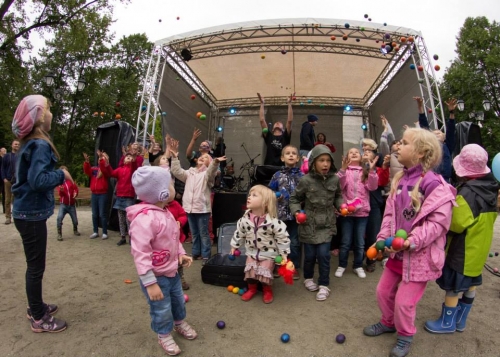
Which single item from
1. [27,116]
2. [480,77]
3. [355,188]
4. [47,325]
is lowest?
[47,325]

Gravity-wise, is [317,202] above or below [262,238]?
above

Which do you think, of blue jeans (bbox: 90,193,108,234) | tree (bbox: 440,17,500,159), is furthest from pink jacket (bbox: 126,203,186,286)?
tree (bbox: 440,17,500,159)

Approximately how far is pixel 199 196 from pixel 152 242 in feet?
7.85

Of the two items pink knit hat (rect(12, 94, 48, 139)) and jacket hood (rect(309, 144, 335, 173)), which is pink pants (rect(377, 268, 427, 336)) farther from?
pink knit hat (rect(12, 94, 48, 139))

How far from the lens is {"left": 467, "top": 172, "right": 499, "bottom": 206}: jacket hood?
269cm

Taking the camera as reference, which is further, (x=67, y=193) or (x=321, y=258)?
(x=67, y=193)

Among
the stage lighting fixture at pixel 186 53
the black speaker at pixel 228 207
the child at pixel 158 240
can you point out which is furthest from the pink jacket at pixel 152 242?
the stage lighting fixture at pixel 186 53

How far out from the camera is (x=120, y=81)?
2127 cm

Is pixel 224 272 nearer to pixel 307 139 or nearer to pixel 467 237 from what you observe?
pixel 467 237

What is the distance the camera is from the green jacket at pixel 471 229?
2.63m

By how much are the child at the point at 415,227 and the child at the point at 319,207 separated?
1.05 m

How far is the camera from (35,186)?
2.46 metres

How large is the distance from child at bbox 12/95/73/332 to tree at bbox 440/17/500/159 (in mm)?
23505

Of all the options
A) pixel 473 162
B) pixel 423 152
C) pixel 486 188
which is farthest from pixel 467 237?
pixel 423 152
